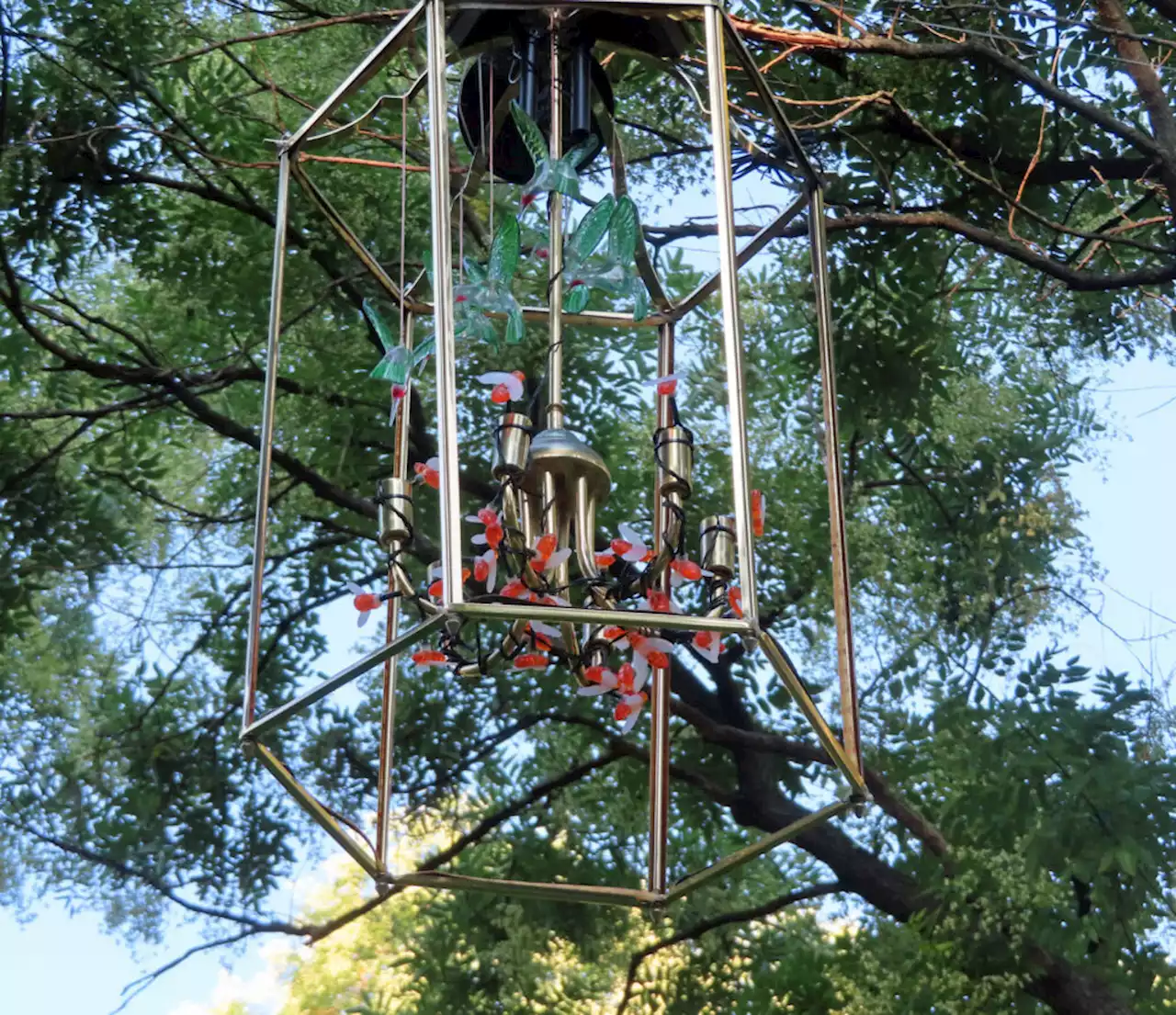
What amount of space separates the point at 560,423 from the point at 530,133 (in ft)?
0.85

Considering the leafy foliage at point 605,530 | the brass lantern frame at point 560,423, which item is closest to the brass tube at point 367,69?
the brass lantern frame at point 560,423

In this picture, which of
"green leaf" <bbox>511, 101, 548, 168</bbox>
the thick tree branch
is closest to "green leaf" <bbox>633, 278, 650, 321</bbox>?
"green leaf" <bbox>511, 101, 548, 168</bbox>

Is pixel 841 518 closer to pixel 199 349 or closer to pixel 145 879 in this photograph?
pixel 145 879

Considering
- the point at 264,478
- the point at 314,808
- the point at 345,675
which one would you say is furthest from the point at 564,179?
the point at 314,808

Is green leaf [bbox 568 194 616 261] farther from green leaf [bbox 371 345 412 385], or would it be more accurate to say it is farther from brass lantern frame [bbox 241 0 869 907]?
green leaf [bbox 371 345 412 385]

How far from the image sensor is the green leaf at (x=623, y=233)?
147 centimetres

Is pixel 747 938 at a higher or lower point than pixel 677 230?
lower

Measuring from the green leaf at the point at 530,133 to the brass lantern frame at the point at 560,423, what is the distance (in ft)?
0.23

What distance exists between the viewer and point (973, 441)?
159 inches

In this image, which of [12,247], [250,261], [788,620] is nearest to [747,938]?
[788,620]

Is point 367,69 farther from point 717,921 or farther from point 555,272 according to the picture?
point 717,921

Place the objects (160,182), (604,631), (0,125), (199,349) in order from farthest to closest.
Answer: (199,349), (160,182), (0,125), (604,631)

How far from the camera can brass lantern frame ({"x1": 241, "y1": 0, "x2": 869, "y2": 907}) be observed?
1.19 metres

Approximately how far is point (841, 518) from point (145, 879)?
102 inches
